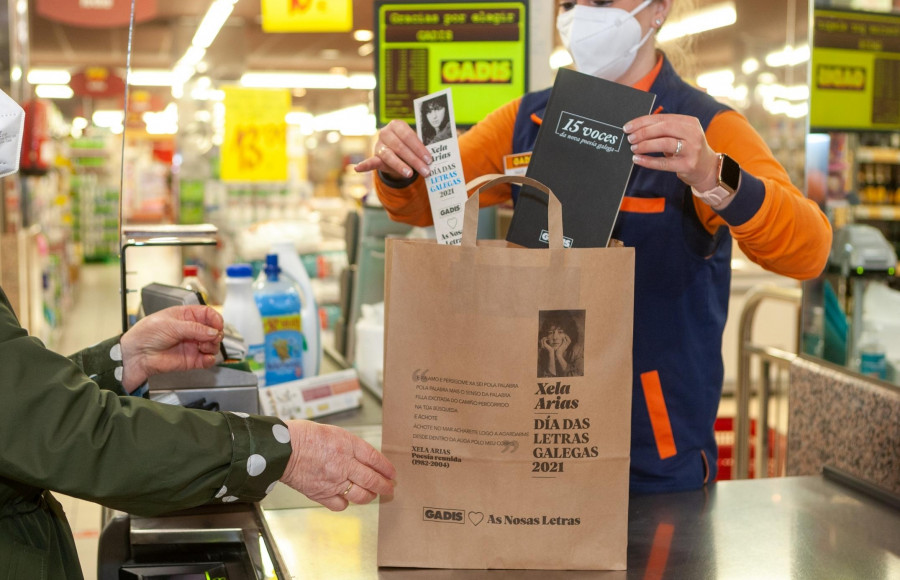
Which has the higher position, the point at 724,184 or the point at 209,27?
the point at 209,27

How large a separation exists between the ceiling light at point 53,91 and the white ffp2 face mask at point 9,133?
74.6 ft

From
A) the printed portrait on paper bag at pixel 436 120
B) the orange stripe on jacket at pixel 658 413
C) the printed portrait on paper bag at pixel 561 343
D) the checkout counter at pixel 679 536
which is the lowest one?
the checkout counter at pixel 679 536

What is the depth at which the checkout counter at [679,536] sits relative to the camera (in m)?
1.36

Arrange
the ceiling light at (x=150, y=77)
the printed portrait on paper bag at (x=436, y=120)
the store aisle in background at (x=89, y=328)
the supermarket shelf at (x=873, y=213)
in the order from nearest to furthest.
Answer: the printed portrait on paper bag at (x=436, y=120), the supermarket shelf at (x=873, y=213), the store aisle in background at (x=89, y=328), the ceiling light at (x=150, y=77)

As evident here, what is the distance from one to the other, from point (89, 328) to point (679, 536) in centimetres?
1058

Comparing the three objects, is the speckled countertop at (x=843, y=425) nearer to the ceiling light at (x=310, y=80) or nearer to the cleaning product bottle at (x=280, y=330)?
the cleaning product bottle at (x=280, y=330)

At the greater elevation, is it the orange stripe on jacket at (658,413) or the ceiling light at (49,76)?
the ceiling light at (49,76)

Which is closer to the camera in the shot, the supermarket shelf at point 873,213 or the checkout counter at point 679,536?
the checkout counter at point 679,536

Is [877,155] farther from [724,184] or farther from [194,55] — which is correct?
[194,55]

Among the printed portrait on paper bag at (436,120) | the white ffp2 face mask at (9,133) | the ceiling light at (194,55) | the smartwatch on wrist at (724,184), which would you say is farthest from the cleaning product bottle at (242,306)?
the ceiling light at (194,55)

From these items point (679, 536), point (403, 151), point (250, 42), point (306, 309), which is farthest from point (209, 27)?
point (679, 536)

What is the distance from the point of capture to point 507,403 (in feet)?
4.12

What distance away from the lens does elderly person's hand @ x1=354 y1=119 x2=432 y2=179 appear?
161 centimetres

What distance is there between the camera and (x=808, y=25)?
2492mm
